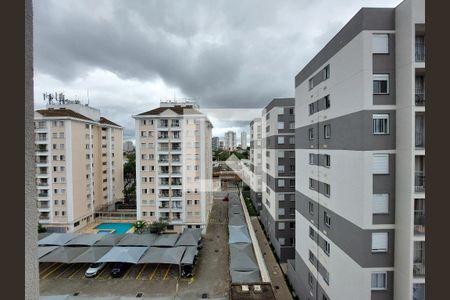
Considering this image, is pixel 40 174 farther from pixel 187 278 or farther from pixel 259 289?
pixel 259 289

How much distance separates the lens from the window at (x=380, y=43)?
22.8 feet

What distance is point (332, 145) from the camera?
8797mm

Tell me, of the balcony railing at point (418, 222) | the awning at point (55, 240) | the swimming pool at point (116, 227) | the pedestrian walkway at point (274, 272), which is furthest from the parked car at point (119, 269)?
the balcony railing at point (418, 222)

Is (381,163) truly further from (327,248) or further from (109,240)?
(109,240)

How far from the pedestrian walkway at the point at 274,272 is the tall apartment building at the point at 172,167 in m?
5.21

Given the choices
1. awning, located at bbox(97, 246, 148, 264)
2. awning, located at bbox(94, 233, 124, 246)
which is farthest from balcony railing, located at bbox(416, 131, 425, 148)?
awning, located at bbox(94, 233, 124, 246)

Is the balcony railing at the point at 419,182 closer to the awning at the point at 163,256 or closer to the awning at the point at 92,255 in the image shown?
the awning at the point at 163,256

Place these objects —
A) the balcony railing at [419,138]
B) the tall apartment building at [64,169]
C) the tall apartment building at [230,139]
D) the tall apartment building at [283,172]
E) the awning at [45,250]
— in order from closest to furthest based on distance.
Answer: the balcony railing at [419,138] < the awning at [45,250] < the tall apartment building at [283,172] < the tall apartment building at [64,169] < the tall apartment building at [230,139]

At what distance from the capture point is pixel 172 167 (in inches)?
828

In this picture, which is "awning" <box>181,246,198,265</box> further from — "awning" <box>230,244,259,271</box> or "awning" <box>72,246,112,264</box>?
"awning" <box>72,246,112,264</box>

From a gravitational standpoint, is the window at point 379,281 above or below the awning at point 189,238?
above

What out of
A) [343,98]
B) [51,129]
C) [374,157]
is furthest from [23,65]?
[51,129]

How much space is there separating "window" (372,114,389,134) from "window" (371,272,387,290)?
4274mm

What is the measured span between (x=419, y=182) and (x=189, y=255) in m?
12.4
